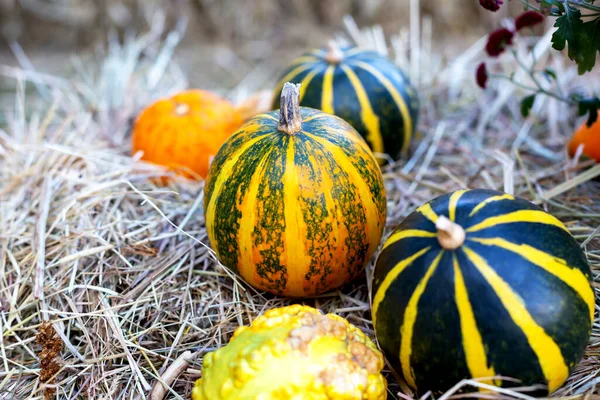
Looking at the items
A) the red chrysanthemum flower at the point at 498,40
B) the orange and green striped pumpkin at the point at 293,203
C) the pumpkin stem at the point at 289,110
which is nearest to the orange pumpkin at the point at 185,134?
the orange and green striped pumpkin at the point at 293,203

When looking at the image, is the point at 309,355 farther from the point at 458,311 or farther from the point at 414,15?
the point at 414,15

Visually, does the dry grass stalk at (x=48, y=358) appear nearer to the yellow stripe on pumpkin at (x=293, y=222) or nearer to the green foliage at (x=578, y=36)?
the yellow stripe on pumpkin at (x=293, y=222)

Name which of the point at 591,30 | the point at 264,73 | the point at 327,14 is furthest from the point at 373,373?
the point at 327,14

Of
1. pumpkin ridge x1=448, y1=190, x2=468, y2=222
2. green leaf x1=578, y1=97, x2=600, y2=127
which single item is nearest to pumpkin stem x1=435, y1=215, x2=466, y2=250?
pumpkin ridge x1=448, y1=190, x2=468, y2=222

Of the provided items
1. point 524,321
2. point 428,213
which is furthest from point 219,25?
point 524,321

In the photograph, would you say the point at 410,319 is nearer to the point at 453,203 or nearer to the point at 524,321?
the point at 524,321

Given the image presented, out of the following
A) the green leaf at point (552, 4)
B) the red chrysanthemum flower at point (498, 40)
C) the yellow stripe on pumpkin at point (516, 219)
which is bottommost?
the yellow stripe on pumpkin at point (516, 219)
